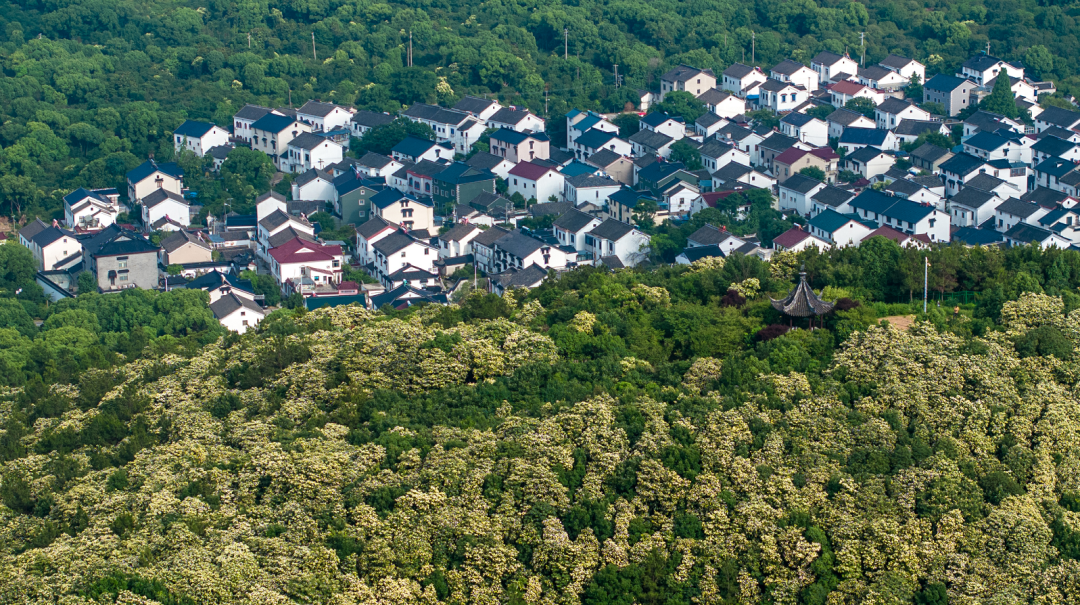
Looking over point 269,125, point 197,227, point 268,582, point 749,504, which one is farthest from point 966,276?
point 269,125

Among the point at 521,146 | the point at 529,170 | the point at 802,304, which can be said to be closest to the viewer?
the point at 802,304

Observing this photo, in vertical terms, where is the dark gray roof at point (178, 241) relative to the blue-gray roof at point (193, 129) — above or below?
above

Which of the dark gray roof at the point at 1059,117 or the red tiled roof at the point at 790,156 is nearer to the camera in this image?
the red tiled roof at the point at 790,156

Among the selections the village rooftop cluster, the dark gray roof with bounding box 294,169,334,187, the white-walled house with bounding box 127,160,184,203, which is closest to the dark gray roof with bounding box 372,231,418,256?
the village rooftop cluster

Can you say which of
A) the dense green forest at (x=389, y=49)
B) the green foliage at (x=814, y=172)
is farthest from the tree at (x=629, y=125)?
the green foliage at (x=814, y=172)

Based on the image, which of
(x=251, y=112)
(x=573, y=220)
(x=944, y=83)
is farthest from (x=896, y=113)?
(x=251, y=112)

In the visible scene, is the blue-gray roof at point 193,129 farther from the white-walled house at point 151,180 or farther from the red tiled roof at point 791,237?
the red tiled roof at point 791,237

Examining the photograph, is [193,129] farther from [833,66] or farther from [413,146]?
[833,66]
